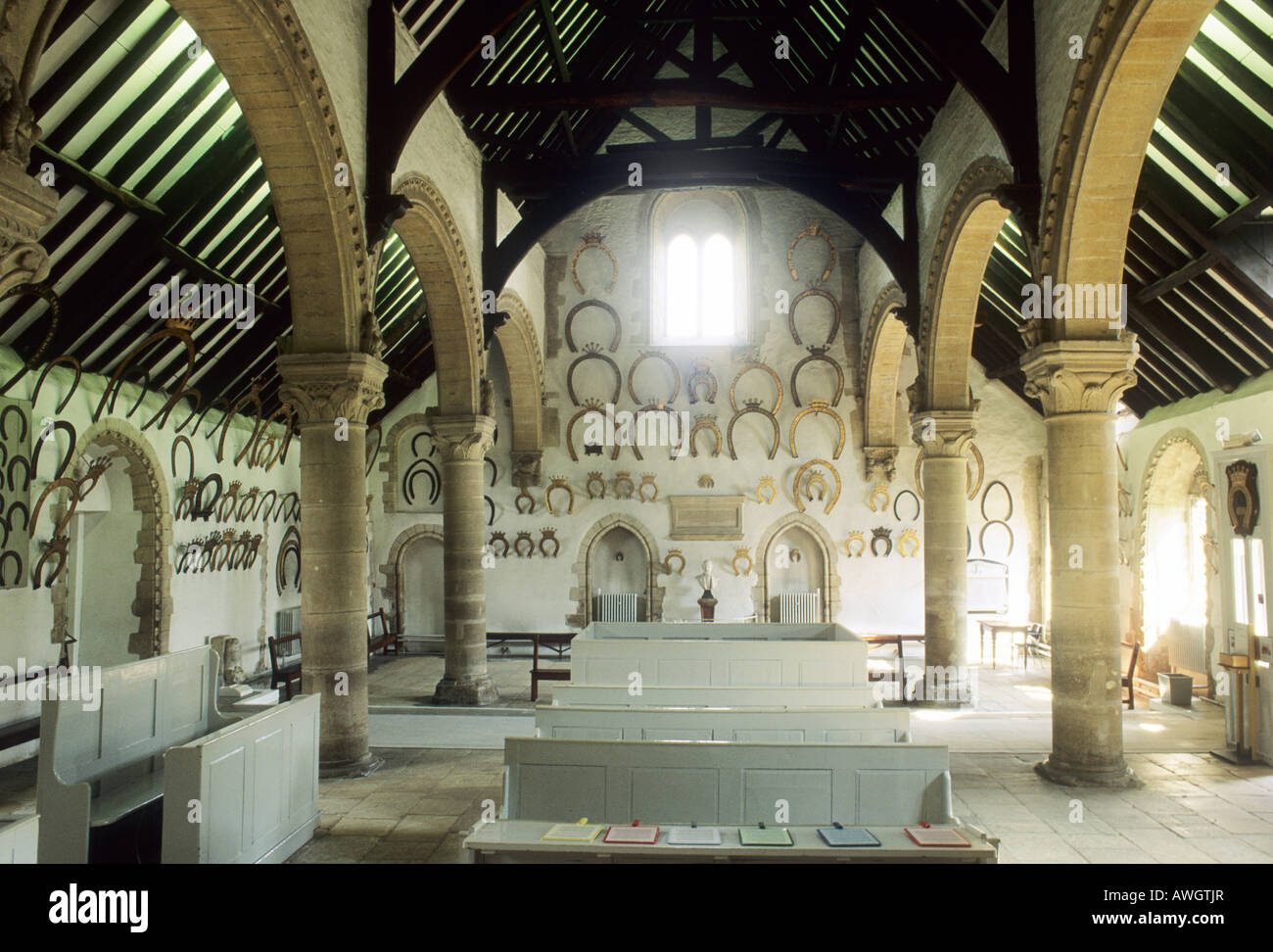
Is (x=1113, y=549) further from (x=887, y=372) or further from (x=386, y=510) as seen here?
(x=386, y=510)

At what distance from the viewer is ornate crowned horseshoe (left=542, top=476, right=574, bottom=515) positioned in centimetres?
1556

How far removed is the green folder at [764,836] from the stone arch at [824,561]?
11.4 metres

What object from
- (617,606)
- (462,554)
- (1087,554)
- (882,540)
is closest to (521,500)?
(617,606)

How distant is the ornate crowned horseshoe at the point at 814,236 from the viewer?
50.5ft

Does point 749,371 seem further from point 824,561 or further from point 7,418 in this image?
point 7,418

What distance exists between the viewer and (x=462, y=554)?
10914mm

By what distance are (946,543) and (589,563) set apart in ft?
22.2

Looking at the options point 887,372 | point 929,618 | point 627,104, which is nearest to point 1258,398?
point 929,618

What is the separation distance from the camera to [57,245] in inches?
300

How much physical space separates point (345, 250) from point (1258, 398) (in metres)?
10.1

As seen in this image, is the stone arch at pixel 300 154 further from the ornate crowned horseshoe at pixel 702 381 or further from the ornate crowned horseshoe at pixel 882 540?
the ornate crowned horseshoe at pixel 882 540

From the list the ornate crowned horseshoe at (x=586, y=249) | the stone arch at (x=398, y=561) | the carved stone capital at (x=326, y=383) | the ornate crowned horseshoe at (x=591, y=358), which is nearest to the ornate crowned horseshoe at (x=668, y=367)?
the ornate crowned horseshoe at (x=591, y=358)

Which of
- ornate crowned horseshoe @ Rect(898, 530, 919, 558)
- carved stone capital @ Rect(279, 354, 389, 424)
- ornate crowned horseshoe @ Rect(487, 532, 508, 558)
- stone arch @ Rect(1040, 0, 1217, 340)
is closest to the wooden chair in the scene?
stone arch @ Rect(1040, 0, 1217, 340)

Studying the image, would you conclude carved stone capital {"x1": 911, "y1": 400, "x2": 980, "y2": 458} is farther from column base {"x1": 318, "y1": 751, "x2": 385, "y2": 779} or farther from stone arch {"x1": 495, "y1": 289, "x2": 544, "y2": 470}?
column base {"x1": 318, "y1": 751, "x2": 385, "y2": 779}
